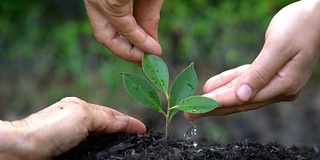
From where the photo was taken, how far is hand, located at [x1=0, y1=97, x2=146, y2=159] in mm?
1379

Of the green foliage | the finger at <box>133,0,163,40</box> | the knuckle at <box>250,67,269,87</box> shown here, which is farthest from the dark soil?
the green foliage

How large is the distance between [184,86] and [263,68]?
0.75 ft

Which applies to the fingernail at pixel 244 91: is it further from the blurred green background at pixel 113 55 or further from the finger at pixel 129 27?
the blurred green background at pixel 113 55

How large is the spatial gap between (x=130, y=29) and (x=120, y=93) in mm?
2183

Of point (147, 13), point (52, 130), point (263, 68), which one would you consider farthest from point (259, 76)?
point (52, 130)

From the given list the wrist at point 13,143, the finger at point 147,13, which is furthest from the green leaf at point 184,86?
the wrist at point 13,143

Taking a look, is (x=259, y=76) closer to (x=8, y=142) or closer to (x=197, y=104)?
(x=197, y=104)

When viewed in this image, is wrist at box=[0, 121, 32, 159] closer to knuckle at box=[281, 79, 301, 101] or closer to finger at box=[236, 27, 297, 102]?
finger at box=[236, 27, 297, 102]

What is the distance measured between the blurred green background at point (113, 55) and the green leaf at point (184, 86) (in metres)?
2.01

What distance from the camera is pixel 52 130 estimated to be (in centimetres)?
138

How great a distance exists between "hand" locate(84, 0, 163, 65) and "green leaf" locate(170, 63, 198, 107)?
15 centimetres

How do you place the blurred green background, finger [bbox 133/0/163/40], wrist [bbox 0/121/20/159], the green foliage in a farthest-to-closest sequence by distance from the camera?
the green foliage
the blurred green background
finger [bbox 133/0/163/40]
wrist [bbox 0/121/20/159]

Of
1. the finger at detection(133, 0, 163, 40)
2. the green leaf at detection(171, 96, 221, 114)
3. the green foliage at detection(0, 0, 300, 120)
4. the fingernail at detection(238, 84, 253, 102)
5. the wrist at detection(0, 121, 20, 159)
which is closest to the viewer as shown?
the wrist at detection(0, 121, 20, 159)

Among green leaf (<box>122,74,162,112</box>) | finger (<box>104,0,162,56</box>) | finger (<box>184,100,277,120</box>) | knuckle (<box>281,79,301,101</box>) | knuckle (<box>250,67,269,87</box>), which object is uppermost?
finger (<box>104,0,162,56</box>)
